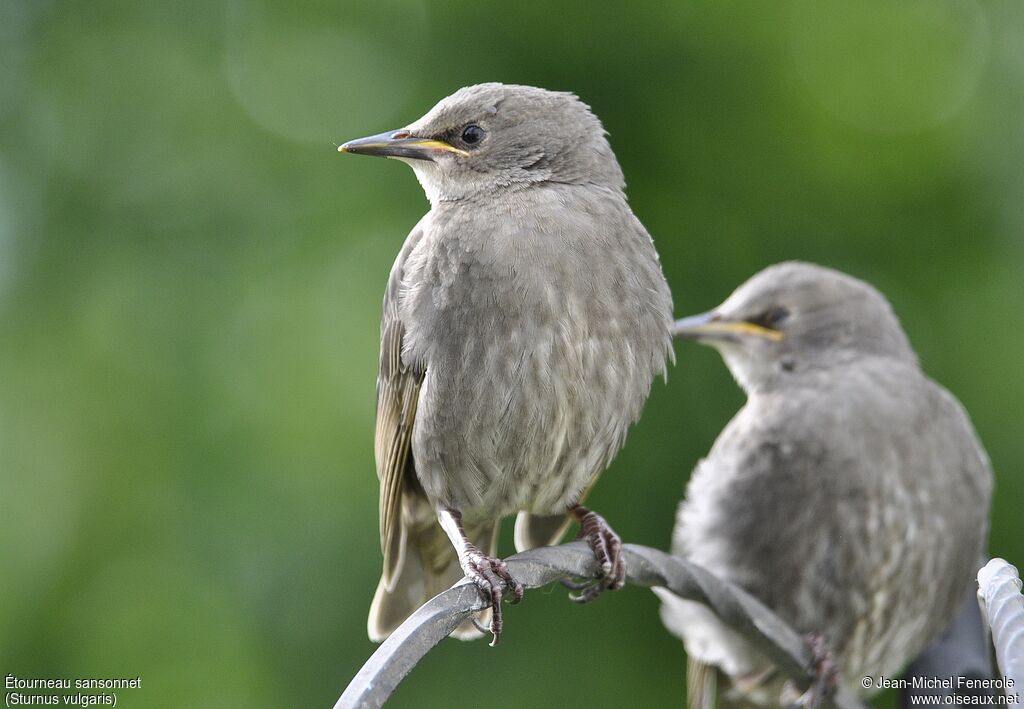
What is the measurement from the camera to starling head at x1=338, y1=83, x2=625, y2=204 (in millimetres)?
3674

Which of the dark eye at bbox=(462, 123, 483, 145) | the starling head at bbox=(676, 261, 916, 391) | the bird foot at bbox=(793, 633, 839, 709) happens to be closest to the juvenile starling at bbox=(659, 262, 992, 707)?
the starling head at bbox=(676, 261, 916, 391)

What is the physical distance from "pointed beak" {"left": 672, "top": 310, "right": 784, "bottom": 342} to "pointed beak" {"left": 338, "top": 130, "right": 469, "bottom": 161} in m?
1.29

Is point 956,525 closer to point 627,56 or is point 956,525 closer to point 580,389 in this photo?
point 580,389

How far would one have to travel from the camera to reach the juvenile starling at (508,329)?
3.35 m

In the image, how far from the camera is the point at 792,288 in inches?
189

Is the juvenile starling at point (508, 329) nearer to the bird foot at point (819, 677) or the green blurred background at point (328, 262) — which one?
the bird foot at point (819, 677)

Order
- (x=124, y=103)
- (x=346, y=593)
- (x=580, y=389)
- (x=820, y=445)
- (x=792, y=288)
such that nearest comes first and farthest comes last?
(x=580, y=389) < (x=820, y=445) < (x=792, y=288) < (x=346, y=593) < (x=124, y=103)

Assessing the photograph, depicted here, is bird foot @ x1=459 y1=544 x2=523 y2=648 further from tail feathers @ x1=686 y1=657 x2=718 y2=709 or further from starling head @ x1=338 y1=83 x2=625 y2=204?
tail feathers @ x1=686 y1=657 x2=718 y2=709

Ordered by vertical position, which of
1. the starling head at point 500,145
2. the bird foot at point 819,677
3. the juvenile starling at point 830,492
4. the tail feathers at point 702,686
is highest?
the starling head at point 500,145

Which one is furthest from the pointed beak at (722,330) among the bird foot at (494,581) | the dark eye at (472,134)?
the bird foot at (494,581)

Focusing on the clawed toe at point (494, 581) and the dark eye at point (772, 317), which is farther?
the dark eye at point (772, 317)

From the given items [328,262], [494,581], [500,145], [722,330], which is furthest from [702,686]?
[328,262]

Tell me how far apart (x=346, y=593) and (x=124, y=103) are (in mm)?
2689

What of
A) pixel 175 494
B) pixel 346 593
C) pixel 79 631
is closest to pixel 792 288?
pixel 346 593
